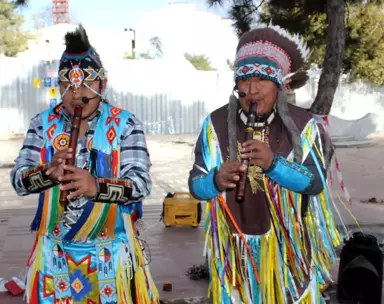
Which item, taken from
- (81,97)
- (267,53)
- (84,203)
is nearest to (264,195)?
(267,53)

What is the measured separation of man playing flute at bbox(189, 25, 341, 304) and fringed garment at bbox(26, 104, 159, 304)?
38 centimetres

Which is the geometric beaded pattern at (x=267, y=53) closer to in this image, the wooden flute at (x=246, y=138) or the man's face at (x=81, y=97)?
the wooden flute at (x=246, y=138)

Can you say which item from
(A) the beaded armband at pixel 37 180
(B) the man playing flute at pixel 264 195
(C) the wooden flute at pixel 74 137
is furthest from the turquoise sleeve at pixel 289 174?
(A) the beaded armband at pixel 37 180

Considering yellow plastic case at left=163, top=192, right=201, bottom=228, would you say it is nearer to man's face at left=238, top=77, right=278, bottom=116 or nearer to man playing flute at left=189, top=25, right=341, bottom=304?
man playing flute at left=189, top=25, right=341, bottom=304

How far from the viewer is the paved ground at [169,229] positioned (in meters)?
5.23

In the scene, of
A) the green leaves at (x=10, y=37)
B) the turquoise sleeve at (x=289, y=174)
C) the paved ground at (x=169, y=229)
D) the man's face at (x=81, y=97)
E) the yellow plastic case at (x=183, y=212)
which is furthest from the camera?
the green leaves at (x=10, y=37)

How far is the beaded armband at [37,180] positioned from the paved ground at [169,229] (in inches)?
94.9

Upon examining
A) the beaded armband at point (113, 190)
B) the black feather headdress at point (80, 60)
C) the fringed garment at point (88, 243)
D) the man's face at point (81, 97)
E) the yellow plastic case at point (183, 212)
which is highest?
the black feather headdress at point (80, 60)

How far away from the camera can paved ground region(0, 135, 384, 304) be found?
5227 millimetres

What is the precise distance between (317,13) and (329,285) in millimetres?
3281

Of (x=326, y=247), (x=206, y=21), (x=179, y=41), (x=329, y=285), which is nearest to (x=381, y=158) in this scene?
(x=329, y=285)

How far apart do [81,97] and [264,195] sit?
929 mm

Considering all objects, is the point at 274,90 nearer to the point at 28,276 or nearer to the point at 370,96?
the point at 28,276

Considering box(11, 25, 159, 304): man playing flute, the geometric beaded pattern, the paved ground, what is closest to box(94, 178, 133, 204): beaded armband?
box(11, 25, 159, 304): man playing flute
